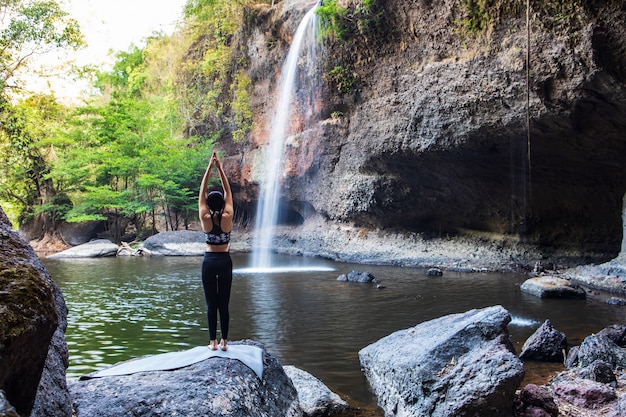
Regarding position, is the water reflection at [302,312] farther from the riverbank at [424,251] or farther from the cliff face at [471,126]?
the cliff face at [471,126]

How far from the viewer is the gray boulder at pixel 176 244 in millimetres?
23938

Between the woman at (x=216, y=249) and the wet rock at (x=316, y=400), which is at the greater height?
the woman at (x=216, y=249)

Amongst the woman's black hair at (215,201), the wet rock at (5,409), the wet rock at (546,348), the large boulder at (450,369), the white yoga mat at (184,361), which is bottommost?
the wet rock at (546,348)

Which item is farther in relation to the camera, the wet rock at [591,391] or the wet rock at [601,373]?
the wet rock at [601,373]

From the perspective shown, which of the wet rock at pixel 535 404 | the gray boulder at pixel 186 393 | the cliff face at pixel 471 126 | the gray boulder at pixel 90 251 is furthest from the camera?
the gray boulder at pixel 90 251

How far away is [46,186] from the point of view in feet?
98.9

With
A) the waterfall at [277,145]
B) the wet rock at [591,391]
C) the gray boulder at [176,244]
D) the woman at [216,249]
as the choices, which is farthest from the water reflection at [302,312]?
the gray boulder at [176,244]

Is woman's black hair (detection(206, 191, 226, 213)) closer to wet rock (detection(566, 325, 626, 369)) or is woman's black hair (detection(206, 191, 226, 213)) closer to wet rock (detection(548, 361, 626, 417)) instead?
wet rock (detection(548, 361, 626, 417))

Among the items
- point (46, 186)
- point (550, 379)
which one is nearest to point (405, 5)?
point (550, 379)

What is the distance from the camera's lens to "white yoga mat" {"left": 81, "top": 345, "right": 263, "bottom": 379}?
13.1 ft

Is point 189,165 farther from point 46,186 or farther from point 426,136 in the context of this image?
point 426,136

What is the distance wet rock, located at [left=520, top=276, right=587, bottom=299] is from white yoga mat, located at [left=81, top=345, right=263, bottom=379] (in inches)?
358

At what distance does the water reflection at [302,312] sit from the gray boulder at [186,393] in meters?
1.79

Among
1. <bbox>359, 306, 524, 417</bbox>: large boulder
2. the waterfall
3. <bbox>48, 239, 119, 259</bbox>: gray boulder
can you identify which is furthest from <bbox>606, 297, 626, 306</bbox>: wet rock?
<bbox>48, 239, 119, 259</bbox>: gray boulder
